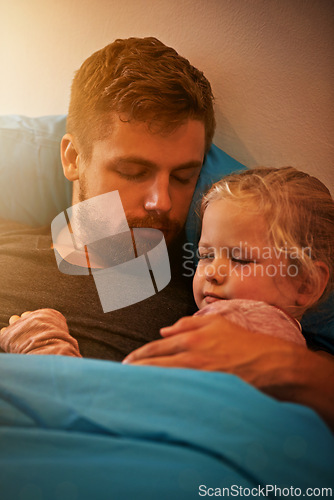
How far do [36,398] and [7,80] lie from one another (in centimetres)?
56

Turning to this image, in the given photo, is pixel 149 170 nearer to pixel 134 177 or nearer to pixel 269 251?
pixel 134 177

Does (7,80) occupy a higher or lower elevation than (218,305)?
higher

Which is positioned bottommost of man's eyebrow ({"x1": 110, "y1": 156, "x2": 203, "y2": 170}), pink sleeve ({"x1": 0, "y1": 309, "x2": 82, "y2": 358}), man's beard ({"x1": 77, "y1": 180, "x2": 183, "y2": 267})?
pink sleeve ({"x1": 0, "y1": 309, "x2": 82, "y2": 358})

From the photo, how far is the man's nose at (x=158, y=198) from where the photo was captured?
1.84ft

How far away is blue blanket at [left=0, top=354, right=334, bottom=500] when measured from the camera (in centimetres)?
33

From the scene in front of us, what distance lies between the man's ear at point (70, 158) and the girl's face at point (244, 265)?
0.89 ft

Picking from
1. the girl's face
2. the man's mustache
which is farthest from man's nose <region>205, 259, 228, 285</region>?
the man's mustache

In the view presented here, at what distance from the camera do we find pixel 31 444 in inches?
13.8

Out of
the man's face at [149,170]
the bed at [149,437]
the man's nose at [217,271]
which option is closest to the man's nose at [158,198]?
the man's face at [149,170]

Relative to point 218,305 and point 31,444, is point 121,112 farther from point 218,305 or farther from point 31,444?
point 31,444

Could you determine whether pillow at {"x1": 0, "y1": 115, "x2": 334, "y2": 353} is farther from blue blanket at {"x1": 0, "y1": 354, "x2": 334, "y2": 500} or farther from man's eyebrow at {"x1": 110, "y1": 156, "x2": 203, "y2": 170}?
blue blanket at {"x1": 0, "y1": 354, "x2": 334, "y2": 500}

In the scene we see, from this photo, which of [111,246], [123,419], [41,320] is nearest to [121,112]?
[111,246]

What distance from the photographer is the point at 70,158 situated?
0.70 metres

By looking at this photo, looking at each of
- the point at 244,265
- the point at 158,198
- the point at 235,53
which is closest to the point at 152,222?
the point at 158,198
